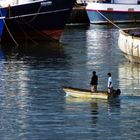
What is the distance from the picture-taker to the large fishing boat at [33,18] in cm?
7875

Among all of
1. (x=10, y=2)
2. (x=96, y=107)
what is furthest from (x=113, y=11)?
(x=96, y=107)

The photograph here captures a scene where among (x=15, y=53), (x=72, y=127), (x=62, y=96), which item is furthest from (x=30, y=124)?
(x=15, y=53)

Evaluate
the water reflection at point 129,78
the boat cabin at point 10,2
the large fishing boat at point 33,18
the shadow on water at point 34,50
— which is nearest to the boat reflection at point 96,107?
the water reflection at point 129,78

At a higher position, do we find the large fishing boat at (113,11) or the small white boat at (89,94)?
the large fishing boat at (113,11)

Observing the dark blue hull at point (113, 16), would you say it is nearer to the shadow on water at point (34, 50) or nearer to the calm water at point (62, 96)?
the shadow on water at point (34, 50)

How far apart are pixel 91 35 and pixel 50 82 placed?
40.8 meters

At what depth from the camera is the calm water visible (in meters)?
36.2

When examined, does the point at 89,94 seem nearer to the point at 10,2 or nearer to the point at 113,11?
the point at 10,2

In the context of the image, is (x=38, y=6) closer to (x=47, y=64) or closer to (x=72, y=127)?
(x=47, y=64)

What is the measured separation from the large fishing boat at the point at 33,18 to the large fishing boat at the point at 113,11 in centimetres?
2943

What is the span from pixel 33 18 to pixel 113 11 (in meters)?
35.0

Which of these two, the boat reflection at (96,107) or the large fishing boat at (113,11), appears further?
the large fishing boat at (113,11)

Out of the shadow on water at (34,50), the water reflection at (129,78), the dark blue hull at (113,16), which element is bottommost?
the water reflection at (129,78)

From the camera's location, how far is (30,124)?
3769 centimetres
